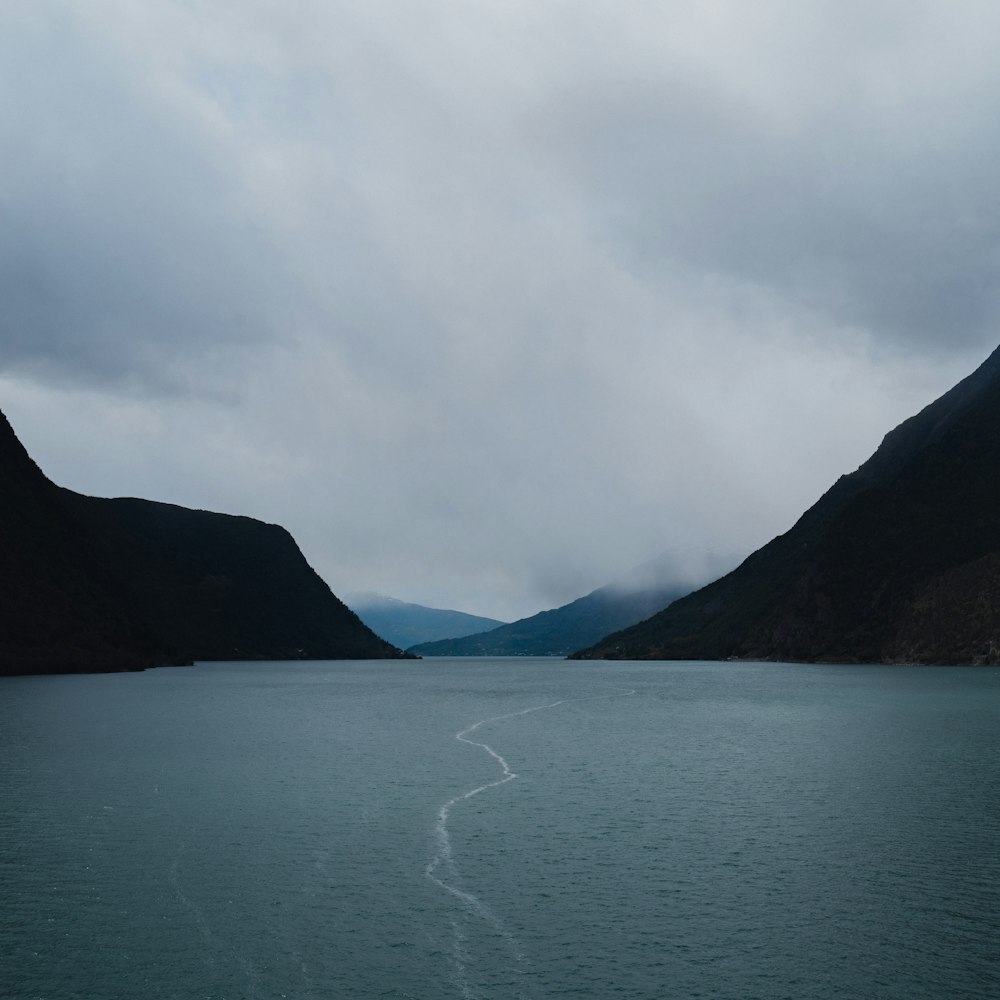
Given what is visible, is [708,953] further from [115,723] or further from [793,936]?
[115,723]

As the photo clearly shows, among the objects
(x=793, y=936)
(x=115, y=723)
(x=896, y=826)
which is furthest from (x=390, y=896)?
(x=115, y=723)

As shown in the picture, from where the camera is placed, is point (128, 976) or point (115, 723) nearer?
point (128, 976)

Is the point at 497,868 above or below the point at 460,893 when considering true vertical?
above

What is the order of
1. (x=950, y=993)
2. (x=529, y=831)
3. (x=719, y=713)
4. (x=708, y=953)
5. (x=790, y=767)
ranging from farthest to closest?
(x=719, y=713)
(x=790, y=767)
(x=529, y=831)
(x=708, y=953)
(x=950, y=993)

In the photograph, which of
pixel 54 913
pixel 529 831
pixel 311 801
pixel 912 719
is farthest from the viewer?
pixel 912 719

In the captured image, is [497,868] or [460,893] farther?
[497,868]

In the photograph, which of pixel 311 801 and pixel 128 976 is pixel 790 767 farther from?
pixel 128 976
